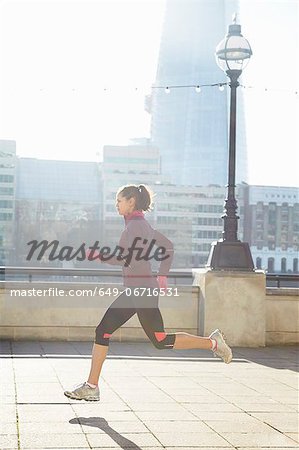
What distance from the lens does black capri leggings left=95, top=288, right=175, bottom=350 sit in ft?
22.8

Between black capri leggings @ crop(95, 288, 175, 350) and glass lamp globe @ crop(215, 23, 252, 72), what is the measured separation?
7.26 m

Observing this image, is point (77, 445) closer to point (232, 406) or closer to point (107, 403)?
point (107, 403)

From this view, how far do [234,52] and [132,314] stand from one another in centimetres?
741

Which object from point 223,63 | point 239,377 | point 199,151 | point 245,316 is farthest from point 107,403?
point 199,151

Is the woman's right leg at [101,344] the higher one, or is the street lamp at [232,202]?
the street lamp at [232,202]

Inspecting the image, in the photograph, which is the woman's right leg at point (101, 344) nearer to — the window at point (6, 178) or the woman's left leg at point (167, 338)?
the woman's left leg at point (167, 338)

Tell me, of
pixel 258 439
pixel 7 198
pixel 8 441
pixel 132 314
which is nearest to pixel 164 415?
pixel 132 314

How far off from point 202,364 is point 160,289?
12.2 ft

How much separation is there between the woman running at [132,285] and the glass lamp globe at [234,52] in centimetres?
677

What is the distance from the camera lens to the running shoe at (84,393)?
22.9 feet

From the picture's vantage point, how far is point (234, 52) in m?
13.5

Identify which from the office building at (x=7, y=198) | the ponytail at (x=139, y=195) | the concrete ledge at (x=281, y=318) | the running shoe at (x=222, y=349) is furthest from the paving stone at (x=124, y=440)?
the office building at (x=7, y=198)

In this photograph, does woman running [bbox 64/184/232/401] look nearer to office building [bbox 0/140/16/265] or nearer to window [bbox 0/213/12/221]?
office building [bbox 0/140/16/265]

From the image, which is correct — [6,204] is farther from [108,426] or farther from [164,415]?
[108,426]
